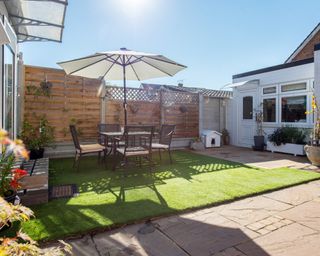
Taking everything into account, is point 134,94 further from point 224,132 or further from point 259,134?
point 259,134

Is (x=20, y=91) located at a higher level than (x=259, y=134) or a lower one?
higher

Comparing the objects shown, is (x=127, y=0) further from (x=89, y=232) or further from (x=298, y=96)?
(x=298, y=96)

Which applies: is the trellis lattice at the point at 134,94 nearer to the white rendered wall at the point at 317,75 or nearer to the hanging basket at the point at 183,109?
the hanging basket at the point at 183,109

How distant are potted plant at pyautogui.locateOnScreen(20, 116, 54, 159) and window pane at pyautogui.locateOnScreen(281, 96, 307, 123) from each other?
8.26m

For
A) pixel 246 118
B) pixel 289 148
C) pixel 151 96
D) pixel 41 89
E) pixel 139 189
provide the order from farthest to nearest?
pixel 246 118 < pixel 151 96 < pixel 289 148 < pixel 41 89 < pixel 139 189

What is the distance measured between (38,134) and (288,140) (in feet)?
26.9

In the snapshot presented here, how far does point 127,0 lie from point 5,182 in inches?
209

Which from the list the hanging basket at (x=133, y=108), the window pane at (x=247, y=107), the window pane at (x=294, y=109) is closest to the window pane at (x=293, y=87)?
the window pane at (x=294, y=109)

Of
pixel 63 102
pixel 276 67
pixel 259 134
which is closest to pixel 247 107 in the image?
pixel 259 134

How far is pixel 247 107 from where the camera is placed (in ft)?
33.4

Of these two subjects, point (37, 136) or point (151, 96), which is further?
point (151, 96)

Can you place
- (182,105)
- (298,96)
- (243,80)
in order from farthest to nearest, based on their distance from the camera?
(243,80) < (182,105) < (298,96)

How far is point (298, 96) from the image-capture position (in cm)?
809

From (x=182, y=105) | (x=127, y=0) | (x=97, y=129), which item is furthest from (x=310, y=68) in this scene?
(x=97, y=129)
